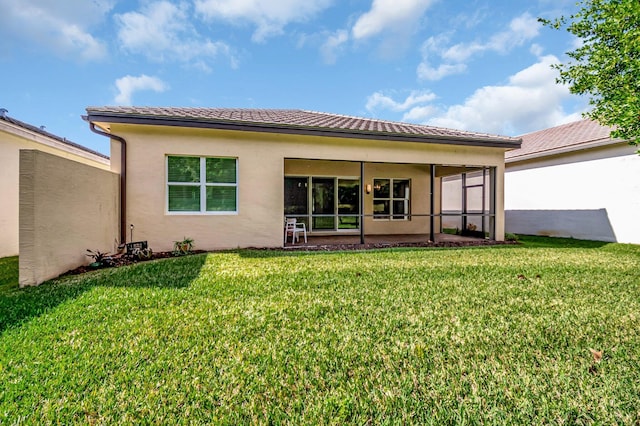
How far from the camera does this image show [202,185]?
847 cm

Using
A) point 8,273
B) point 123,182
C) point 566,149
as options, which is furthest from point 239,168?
point 566,149

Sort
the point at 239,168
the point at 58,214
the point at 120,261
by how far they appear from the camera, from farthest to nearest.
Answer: the point at 239,168 → the point at 120,261 → the point at 58,214

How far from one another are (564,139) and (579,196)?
3.01 metres

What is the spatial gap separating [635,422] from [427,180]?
1271 centimetres

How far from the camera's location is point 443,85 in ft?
56.1

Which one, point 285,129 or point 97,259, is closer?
point 97,259

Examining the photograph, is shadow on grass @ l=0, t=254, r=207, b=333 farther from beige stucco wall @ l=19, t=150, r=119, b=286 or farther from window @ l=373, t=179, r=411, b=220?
window @ l=373, t=179, r=411, b=220

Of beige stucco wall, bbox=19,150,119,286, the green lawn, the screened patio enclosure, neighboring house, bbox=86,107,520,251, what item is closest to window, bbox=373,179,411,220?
the screened patio enclosure

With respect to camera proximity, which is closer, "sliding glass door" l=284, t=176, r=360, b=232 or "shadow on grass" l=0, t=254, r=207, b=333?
"shadow on grass" l=0, t=254, r=207, b=333

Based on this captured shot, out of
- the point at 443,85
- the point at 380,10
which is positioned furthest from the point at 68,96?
the point at 443,85

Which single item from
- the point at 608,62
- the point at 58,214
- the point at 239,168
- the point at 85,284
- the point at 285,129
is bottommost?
the point at 85,284

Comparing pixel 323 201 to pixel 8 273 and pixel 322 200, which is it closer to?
pixel 322 200

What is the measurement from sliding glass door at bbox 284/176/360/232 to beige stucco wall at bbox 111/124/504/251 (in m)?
3.39

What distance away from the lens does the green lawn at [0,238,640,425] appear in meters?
2.11
